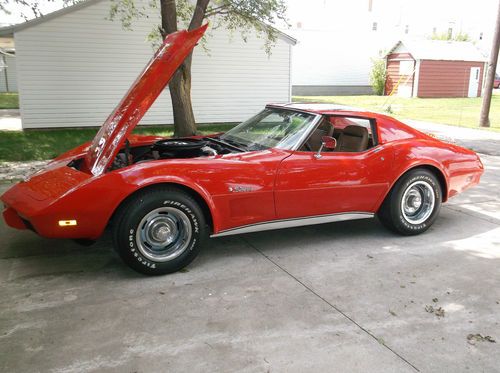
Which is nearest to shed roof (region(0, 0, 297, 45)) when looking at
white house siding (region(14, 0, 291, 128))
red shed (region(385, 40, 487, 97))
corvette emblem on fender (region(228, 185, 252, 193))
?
white house siding (region(14, 0, 291, 128))

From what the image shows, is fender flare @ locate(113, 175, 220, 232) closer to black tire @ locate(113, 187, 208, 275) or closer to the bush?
black tire @ locate(113, 187, 208, 275)

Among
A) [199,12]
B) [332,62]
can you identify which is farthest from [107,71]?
[332,62]

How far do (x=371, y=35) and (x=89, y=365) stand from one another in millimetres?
36653

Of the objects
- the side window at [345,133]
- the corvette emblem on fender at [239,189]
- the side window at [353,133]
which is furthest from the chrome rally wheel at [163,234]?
the side window at [353,133]

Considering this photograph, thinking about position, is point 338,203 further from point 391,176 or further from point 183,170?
point 183,170

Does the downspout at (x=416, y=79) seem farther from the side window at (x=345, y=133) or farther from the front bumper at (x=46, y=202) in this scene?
the front bumper at (x=46, y=202)

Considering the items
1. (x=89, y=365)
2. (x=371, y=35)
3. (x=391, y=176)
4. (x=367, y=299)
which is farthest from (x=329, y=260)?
(x=371, y=35)

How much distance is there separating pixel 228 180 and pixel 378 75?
30.0 metres

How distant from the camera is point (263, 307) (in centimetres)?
345

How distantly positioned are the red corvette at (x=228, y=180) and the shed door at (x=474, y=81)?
29.0 metres

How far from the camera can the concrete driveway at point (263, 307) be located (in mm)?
2811

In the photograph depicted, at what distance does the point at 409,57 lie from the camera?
2988 cm

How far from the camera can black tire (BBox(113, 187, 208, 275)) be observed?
372 cm

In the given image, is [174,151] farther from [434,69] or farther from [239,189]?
[434,69]
